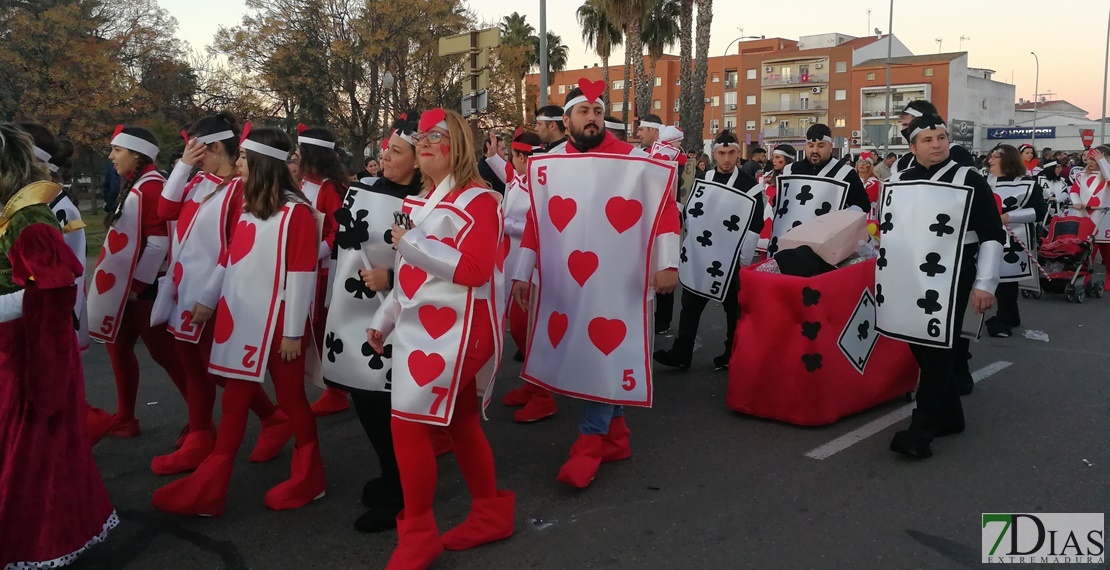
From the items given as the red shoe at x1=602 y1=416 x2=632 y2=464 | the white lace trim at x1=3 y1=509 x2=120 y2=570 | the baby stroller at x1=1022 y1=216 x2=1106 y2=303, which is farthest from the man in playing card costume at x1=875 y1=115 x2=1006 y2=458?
the baby stroller at x1=1022 y1=216 x2=1106 y2=303

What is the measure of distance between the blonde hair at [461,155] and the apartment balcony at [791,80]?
3171 inches

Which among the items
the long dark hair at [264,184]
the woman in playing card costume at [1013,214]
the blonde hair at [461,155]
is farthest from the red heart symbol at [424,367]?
the woman in playing card costume at [1013,214]

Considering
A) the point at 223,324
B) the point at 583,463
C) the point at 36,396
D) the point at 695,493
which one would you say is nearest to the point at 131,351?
the point at 223,324

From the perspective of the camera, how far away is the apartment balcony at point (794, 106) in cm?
7944

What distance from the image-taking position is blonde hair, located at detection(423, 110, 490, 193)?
3428 millimetres

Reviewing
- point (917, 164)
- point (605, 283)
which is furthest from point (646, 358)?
point (917, 164)

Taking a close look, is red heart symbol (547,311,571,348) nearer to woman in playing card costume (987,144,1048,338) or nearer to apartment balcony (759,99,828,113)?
woman in playing card costume (987,144,1048,338)

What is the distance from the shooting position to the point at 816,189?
6559mm

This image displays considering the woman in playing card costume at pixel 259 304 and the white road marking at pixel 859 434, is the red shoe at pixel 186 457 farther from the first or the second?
the white road marking at pixel 859 434

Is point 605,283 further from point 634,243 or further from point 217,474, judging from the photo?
point 217,474

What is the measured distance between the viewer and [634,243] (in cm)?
445

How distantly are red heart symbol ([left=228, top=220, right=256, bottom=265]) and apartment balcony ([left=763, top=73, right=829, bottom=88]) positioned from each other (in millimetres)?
80367

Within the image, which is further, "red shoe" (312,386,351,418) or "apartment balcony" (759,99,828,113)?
"apartment balcony" (759,99,828,113)

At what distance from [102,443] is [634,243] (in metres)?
3.37
